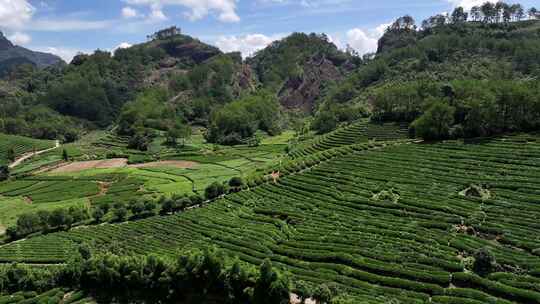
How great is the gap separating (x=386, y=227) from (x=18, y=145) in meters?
131

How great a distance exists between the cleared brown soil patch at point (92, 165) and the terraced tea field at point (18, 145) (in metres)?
25.3

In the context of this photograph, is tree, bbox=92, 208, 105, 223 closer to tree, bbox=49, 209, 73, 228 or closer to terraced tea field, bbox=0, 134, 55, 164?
tree, bbox=49, 209, 73, 228

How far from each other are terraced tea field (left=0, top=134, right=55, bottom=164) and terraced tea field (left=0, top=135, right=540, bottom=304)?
264 ft

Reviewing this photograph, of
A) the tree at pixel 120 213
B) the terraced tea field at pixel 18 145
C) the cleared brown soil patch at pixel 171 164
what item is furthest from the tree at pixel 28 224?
the terraced tea field at pixel 18 145

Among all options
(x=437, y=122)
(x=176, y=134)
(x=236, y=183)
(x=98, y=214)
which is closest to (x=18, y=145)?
(x=176, y=134)

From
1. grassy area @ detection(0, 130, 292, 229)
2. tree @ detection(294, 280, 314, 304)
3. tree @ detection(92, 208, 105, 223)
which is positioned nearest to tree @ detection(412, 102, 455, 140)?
grassy area @ detection(0, 130, 292, 229)

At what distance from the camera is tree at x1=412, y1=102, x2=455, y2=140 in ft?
259

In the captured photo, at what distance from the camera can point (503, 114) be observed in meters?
77.4

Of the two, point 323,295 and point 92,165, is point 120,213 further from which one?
point 92,165

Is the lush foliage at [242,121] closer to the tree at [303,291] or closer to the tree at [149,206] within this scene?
the tree at [149,206]

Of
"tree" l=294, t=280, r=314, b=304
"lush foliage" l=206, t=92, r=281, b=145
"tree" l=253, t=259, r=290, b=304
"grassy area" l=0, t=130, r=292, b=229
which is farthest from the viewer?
"lush foliage" l=206, t=92, r=281, b=145

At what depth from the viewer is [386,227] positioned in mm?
51781

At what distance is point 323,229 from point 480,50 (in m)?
131

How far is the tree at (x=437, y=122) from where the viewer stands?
78.9 m
